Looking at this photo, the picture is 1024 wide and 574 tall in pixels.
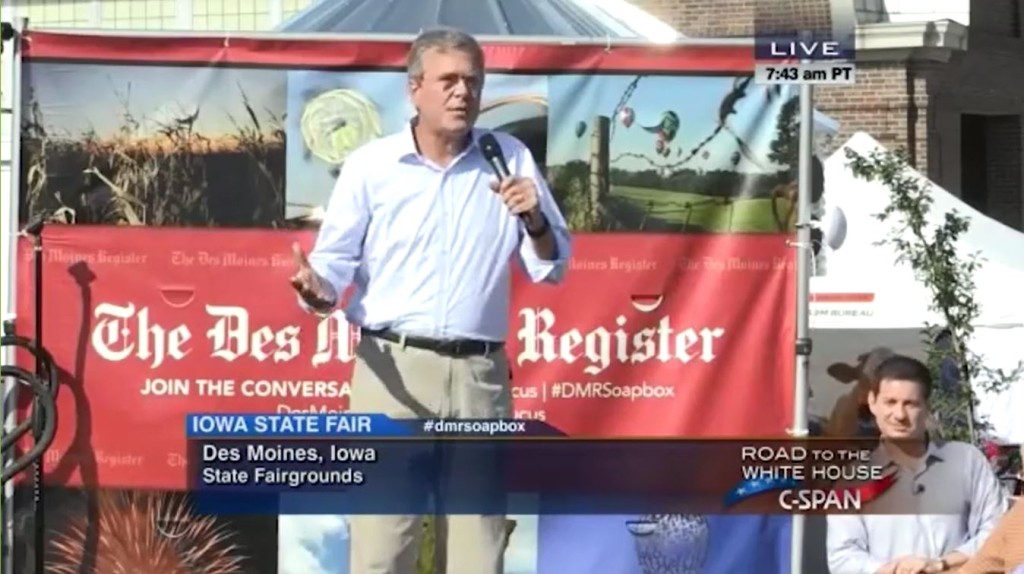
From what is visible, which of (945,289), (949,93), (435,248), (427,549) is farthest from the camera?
(949,93)

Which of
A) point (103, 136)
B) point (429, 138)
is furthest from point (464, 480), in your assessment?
point (103, 136)

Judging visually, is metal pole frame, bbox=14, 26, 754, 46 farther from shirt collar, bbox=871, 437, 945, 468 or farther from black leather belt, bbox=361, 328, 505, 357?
shirt collar, bbox=871, 437, 945, 468

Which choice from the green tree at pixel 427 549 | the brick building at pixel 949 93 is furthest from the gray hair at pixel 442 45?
the brick building at pixel 949 93

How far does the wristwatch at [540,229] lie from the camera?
226 inches

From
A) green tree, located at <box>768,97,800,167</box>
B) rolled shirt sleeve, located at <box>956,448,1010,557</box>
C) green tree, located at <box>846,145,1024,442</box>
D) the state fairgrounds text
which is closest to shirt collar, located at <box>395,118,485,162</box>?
the state fairgrounds text

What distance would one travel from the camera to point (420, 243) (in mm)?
5691

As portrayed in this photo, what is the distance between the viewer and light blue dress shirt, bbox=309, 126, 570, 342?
18.7 feet

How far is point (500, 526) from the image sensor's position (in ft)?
19.1

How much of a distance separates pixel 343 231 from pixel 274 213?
0.24m

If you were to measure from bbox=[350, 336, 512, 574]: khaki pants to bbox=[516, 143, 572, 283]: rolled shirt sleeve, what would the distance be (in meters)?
0.27

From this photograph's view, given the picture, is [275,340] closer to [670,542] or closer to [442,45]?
[442,45]

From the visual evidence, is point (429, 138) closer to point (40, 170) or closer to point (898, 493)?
point (40, 170)

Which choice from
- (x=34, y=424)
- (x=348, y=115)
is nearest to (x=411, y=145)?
(x=348, y=115)

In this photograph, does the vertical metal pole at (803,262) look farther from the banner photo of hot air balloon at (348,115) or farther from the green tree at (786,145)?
the banner photo of hot air balloon at (348,115)
